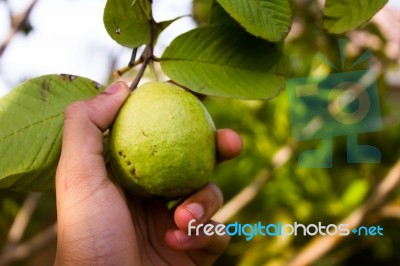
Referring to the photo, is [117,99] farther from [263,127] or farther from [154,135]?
[263,127]

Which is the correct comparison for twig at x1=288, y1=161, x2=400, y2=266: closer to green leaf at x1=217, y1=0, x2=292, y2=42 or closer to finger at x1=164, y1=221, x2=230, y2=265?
finger at x1=164, y1=221, x2=230, y2=265

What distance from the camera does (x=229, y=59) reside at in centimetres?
102

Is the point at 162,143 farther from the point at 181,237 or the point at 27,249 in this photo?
the point at 27,249

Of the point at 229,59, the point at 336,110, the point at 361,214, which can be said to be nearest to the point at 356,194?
the point at 336,110

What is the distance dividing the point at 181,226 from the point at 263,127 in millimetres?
1880

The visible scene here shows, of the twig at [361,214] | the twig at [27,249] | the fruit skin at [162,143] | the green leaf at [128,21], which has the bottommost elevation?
the twig at [361,214]

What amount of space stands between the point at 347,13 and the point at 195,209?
44 centimetres

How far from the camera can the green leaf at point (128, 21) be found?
929 mm

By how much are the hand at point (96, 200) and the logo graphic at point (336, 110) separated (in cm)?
59

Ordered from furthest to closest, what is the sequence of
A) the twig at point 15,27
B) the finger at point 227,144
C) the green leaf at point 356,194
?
the green leaf at point 356,194 < the twig at point 15,27 < the finger at point 227,144

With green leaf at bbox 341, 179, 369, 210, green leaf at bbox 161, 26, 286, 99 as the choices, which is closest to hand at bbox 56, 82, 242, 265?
green leaf at bbox 161, 26, 286, 99

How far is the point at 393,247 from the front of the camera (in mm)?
3121

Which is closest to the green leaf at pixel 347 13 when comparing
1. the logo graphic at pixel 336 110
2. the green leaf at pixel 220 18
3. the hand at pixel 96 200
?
the green leaf at pixel 220 18

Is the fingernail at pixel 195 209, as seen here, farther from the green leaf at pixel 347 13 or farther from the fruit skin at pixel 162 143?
the green leaf at pixel 347 13
